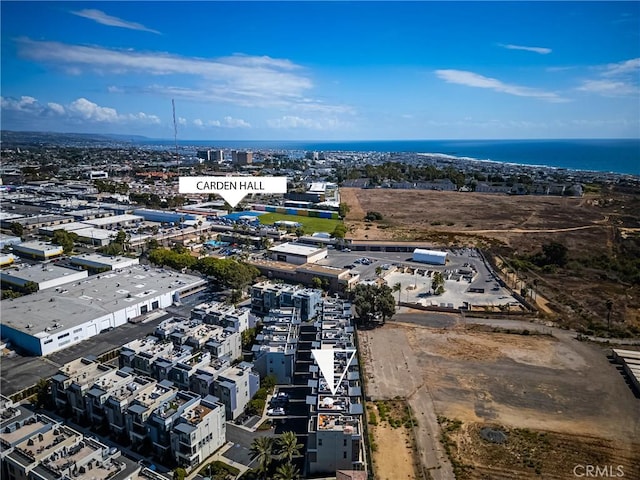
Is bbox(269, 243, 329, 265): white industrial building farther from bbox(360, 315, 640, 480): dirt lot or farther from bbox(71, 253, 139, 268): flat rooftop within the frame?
bbox(360, 315, 640, 480): dirt lot

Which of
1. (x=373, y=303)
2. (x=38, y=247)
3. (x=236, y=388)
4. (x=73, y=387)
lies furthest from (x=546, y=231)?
(x=38, y=247)

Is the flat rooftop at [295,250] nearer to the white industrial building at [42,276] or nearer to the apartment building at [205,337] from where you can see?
the white industrial building at [42,276]

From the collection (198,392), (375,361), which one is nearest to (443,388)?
(375,361)

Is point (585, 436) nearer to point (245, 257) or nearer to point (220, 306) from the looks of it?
point (220, 306)

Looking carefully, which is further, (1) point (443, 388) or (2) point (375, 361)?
(2) point (375, 361)

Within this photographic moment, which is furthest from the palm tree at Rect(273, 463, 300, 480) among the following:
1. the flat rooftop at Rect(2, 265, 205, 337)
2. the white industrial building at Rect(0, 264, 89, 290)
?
the white industrial building at Rect(0, 264, 89, 290)
